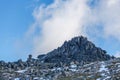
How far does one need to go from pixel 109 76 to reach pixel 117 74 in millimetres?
5436

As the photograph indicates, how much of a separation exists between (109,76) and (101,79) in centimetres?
431

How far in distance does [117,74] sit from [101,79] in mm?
9344

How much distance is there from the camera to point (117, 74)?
19988 cm

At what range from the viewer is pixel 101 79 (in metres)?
197
